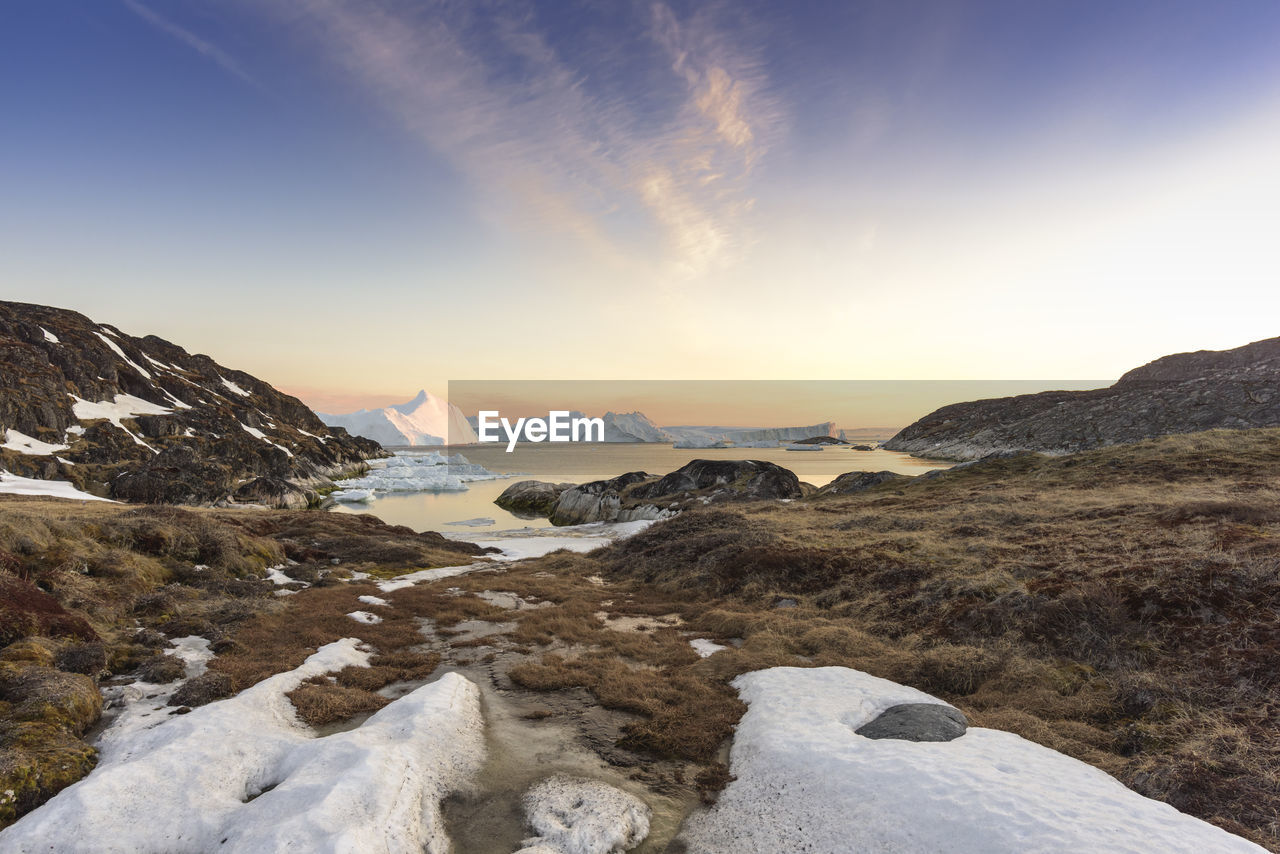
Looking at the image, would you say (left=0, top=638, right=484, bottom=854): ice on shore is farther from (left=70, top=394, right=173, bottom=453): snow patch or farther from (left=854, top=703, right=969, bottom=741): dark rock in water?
(left=70, top=394, right=173, bottom=453): snow patch

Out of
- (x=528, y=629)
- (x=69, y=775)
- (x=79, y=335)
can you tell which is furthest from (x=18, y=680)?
(x=79, y=335)

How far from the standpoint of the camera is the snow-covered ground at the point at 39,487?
5173 centimetres

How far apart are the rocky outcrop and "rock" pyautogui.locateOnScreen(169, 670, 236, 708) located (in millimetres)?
45370

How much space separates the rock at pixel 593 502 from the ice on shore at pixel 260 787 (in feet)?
165

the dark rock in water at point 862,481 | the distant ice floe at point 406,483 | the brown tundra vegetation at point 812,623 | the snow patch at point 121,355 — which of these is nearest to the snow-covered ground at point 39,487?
the distant ice floe at point 406,483

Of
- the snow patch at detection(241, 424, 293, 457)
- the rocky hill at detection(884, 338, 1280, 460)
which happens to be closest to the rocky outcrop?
the rocky hill at detection(884, 338, 1280, 460)

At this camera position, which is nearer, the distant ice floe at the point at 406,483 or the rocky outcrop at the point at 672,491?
the rocky outcrop at the point at 672,491

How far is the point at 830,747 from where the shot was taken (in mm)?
9578

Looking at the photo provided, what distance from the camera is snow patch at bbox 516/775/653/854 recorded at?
7676mm

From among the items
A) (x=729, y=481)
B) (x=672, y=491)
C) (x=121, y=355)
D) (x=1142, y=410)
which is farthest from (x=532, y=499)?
(x=1142, y=410)

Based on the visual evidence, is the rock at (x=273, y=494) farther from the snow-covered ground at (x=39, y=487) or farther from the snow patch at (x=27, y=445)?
the snow patch at (x=27, y=445)

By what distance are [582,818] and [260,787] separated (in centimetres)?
532

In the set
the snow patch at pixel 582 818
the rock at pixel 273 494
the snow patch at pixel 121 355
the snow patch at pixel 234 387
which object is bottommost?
the rock at pixel 273 494

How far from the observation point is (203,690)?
435 inches
